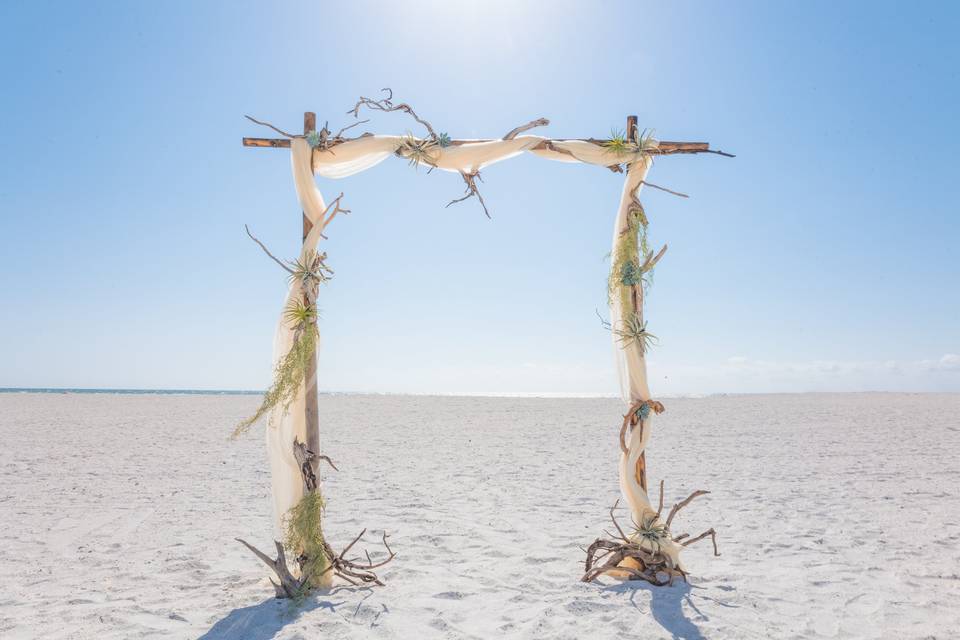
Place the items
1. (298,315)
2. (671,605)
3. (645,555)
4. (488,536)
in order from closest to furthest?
(671,605) < (298,315) < (645,555) < (488,536)

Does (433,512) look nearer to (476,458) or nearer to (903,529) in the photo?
(476,458)

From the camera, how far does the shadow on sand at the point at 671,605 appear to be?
12.0ft

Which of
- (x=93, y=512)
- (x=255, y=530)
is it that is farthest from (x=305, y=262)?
(x=93, y=512)

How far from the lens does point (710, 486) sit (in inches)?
323

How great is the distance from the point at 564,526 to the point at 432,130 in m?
4.24

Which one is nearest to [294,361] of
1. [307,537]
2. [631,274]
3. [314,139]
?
[307,537]

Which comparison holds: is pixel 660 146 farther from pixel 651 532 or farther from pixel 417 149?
pixel 651 532

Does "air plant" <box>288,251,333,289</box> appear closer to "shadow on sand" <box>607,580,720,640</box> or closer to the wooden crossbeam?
the wooden crossbeam

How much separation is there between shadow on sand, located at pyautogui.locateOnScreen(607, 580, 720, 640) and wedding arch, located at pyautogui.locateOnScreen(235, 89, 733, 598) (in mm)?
120

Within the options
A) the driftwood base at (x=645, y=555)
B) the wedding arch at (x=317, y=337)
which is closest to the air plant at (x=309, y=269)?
the wedding arch at (x=317, y=337)

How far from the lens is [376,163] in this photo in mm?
4895

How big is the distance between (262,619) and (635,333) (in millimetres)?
3422

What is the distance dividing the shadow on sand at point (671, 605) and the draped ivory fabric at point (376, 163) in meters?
0.53

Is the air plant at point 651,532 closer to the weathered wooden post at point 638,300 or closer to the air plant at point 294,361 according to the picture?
the weathered wooden post at point 638,300
